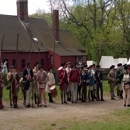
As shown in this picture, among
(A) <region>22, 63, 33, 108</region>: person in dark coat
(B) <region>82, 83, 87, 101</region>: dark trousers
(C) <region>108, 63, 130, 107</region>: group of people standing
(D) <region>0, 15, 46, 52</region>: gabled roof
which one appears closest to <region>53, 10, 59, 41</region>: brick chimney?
(D) <region>0, 15, 46, 52</region>: gabled roof

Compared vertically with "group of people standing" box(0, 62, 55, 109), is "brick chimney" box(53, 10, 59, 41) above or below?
above

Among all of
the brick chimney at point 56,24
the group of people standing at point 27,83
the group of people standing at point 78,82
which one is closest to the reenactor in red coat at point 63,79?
the group of people standing at point 78,82

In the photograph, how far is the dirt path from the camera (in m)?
12.4

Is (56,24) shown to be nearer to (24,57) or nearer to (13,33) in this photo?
(13,33)

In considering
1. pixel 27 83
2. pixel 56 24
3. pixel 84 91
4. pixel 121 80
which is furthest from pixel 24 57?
pixel 27 83

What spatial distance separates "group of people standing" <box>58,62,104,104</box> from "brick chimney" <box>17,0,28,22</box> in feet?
102

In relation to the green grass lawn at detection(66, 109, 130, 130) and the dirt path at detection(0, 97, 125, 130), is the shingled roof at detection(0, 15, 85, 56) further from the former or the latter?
the green grass lawn at detection(66, 109, 130, 130)

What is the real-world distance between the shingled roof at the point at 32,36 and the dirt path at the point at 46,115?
93.3 feet

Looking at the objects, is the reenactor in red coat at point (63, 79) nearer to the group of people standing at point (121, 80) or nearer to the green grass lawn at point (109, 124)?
the group of people standing at point (121, 80)

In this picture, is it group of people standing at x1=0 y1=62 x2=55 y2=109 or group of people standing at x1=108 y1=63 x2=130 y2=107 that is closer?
group of people standing at x1=0 y1=62 x2=55 y2=109

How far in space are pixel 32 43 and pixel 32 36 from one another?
1.82 meters

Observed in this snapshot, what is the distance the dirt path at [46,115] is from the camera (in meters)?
12.4

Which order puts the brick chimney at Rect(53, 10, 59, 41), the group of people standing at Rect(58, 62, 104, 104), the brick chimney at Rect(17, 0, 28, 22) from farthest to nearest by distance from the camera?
the brick chimney at Rect(53, 10, 59, 41) → the brick chimney at Rect(17, 0, 28, 22) → the group of people standing at Rect(58, 62, 104, 104)

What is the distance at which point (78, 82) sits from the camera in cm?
1931
